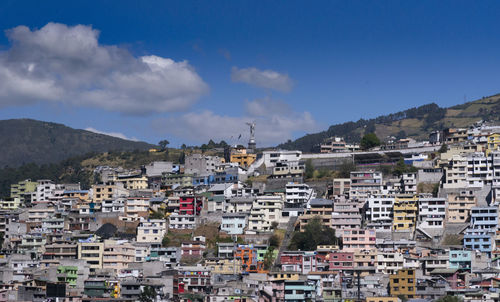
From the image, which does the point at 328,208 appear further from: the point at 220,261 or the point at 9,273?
the point at 9,273

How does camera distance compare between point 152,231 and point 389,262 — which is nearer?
point 389,262

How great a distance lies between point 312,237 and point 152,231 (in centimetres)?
1377

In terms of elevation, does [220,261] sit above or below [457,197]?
below

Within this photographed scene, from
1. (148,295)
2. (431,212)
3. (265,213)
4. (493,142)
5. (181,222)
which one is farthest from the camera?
(493,142)

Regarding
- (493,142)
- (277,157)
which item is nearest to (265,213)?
(277,157)

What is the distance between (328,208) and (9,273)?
2575cm

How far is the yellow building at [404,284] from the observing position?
57.8m

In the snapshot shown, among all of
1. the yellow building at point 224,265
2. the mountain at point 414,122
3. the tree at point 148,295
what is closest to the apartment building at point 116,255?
the yellow building at point 224,265

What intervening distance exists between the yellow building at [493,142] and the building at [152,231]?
32786mm

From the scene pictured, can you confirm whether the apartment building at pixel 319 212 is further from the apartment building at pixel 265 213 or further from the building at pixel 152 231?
the building at pixel 152 231

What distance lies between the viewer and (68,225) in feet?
256

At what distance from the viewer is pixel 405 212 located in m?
72.2

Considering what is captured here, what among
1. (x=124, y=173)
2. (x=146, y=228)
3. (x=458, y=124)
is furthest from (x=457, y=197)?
(x=458, y=124)

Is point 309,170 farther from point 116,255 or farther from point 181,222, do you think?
point 116,255
